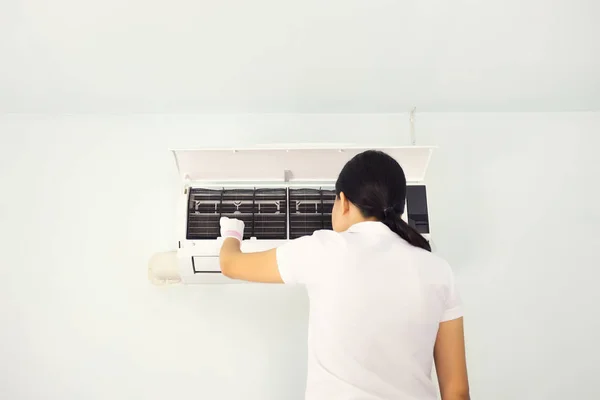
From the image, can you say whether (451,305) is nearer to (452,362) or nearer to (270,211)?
(452,362)

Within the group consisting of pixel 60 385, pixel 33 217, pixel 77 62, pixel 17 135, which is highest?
pixel 77 62

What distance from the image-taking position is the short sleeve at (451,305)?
3.44ft

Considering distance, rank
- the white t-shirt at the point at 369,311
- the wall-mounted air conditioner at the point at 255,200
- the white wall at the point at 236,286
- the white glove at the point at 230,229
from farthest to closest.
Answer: the white wall at the point at 236,286 < the wall-mounted air conditioner at the point at 255,200 < the white glove at the point at 230,229 < the white t-shirt at the point at 369,311

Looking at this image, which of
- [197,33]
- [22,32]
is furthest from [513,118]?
[22,32]

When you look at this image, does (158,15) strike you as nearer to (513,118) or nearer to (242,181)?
(242,181)

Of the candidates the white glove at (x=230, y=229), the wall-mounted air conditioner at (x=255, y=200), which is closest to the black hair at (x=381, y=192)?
the white glove at (x=230, y=229)

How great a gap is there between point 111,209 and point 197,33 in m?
0.89

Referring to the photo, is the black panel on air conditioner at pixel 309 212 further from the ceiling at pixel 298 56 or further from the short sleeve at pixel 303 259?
the short sleeve at pixel 303 259

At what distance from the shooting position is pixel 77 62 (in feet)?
6.10

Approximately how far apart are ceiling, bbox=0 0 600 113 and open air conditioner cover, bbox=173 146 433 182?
1.33 feet

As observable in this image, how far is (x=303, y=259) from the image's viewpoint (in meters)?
1.02

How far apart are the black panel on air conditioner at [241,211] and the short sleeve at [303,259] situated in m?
0.66

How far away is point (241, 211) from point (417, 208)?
0.66 meters

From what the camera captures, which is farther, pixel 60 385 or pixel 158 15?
pixel 60 385
